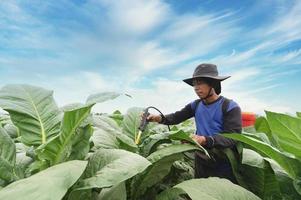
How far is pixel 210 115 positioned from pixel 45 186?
2225mm

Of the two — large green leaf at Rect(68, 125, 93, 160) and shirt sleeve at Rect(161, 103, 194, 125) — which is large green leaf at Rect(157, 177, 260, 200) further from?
shirt sleeve at Rect(161, 103, 194, 125)

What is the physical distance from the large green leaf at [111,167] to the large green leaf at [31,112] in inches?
→ 8.4

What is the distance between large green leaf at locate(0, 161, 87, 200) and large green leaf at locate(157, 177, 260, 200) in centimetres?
38

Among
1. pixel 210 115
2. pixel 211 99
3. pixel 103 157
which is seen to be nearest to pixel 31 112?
pixel 103 157

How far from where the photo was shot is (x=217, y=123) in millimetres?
2965

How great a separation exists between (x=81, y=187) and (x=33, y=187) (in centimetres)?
36

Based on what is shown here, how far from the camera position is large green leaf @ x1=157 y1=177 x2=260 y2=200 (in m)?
1.25

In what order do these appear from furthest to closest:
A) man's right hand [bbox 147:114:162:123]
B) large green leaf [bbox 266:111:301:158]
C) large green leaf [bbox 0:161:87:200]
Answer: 1. man's right hand [bbox 147:114:162:123]
2. large green leaf [bbox 266:111:301:158]
3. large green leaf [bbox 0:161:87:200]

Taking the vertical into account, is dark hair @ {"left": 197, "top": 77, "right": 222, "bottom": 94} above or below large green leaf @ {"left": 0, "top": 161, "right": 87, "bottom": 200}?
above

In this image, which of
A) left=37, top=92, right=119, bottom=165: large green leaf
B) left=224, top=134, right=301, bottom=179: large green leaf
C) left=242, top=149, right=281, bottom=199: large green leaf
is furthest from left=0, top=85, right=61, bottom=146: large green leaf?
left=242, top=149, right=281, bottom=199: large green leaf

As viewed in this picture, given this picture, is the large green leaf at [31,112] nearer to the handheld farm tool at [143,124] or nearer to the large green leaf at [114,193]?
the large green leaf at [114,193]

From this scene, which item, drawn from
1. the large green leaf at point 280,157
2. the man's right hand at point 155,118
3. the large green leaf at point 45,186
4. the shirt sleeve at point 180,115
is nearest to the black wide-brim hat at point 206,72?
the shirt sleeve at point 180,115

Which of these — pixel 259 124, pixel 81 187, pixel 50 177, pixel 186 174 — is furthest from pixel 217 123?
pixel 50 177

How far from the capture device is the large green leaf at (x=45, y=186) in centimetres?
84
